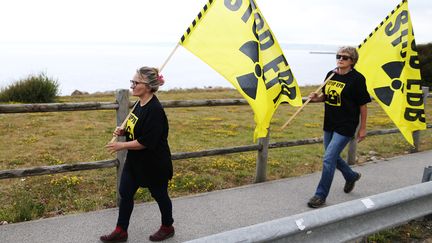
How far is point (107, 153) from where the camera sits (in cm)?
834

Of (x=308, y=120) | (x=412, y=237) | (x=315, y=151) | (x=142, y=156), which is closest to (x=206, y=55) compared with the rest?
(x=142, y=156)

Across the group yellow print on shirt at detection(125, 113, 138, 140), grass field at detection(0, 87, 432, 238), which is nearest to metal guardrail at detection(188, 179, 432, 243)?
yellow print on shirt at detection(125, 113, 138, 140)

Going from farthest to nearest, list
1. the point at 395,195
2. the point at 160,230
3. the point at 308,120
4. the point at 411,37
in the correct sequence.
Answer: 1. the point at 308,120
2. the point at 411,37
3. the point at 160,230
4. the point at 395,195

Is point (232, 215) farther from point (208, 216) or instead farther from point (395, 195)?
point (395, 195)

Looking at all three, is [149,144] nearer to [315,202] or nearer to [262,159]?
[315,202]

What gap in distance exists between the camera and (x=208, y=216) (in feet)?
16.1

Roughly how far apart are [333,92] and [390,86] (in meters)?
1.08

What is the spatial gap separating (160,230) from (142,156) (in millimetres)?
787

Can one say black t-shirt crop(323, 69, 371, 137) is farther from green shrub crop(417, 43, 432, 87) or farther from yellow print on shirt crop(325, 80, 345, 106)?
Result: green shrub crop(417, 43, 432, 87)

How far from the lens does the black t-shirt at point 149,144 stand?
12.5 ft

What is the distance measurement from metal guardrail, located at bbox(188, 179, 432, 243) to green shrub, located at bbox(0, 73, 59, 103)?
49.8 feet

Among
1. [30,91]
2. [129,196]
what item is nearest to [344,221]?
[129,196]

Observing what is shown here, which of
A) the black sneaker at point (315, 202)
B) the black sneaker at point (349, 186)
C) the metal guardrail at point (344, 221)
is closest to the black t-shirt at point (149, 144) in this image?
the metal guardrail at point (344, 221)

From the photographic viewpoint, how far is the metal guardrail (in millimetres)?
2621
